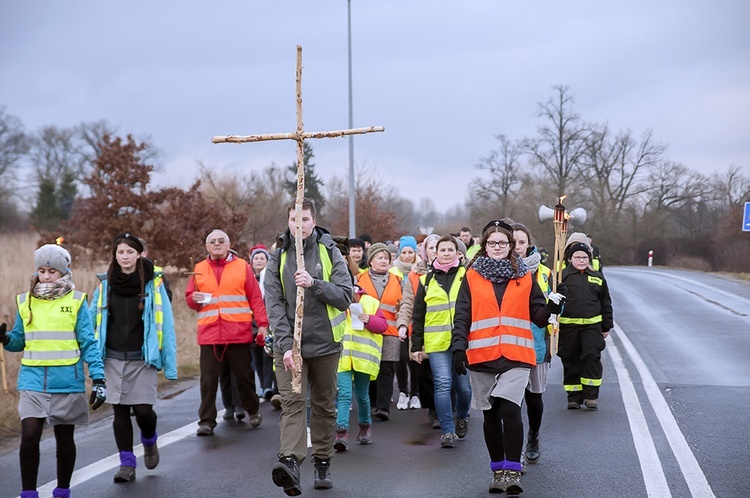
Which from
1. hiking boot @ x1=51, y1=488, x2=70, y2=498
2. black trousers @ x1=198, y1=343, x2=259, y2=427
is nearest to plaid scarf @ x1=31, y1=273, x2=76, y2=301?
hiking boot @ x1=51, y1=488, x2=70, y2=498

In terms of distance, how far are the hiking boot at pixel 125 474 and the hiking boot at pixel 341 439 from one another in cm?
183

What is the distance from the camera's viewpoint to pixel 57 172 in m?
53.9

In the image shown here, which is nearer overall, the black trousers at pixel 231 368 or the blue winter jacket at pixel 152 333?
the blue winter jacket at pixel 152 333

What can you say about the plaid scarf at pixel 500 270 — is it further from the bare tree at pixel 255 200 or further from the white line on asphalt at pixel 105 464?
the bare tree at pixel 255 200

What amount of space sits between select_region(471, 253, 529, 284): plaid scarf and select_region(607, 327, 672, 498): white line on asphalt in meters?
1.82

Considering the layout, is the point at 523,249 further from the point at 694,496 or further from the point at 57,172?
the point at 57,172

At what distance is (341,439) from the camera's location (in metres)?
7.77

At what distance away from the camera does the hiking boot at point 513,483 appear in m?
5.93

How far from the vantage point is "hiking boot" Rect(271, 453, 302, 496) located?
5469 mm

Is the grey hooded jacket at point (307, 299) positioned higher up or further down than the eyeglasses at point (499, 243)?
further down

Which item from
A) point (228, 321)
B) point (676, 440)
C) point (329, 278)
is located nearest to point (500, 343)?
point (329, 278)

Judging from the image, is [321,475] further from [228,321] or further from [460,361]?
[228,321]

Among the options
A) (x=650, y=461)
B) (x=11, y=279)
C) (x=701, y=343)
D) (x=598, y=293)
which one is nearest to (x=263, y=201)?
(x=11, y=279)

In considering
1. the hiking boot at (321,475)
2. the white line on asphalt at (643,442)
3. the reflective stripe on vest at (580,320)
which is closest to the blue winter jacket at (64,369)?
the hiking boot at (321,475)
